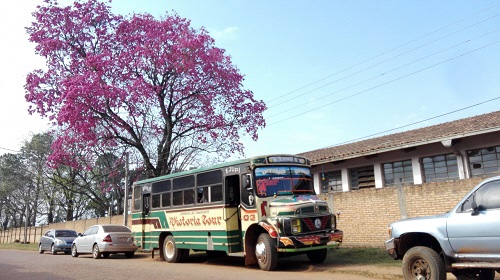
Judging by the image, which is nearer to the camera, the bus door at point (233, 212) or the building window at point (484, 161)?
the bus door at point (233, 212)

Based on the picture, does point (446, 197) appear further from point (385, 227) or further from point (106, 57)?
point (106, 57)

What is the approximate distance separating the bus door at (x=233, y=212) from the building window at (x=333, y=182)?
803 centimetres

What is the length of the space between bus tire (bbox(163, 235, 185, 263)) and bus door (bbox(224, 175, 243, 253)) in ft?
10.4

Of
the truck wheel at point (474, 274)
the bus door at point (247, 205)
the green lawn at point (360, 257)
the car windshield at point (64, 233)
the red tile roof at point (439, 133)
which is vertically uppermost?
the red tile roof at point (439, 133)

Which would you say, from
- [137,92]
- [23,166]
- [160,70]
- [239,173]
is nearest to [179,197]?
[239,173]

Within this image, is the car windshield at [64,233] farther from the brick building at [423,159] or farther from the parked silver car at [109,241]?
the brick building at [423,159]

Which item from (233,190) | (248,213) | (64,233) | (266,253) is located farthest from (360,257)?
(64,233)

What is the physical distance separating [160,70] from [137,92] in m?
1.83

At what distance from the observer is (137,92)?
62.6ft

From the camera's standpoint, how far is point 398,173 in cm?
1758

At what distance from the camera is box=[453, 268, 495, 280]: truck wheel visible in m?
7.30

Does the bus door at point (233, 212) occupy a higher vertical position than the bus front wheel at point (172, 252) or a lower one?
higher

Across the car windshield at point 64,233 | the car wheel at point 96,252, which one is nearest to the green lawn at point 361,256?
the car wheel at point 96,252

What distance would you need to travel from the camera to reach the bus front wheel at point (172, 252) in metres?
14.8
